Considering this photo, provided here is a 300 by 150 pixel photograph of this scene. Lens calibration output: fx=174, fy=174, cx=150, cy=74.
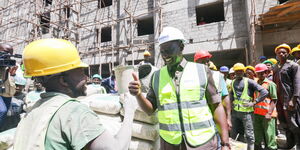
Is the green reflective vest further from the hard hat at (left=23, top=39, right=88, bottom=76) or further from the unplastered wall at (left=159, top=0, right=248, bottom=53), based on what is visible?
the unplastered wall at (left=159, top=0, right=248, bottom=53)

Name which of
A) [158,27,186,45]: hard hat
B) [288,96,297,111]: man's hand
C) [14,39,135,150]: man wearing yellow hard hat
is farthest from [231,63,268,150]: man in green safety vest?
[14,39,135,150]: man wearing yellow hard hat

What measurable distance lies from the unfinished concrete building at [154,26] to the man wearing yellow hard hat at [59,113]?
246 inches

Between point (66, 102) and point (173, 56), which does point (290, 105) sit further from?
point (66, 102)

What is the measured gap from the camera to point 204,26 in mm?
7508

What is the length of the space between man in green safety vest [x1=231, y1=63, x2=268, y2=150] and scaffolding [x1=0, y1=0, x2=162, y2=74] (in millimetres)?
5574

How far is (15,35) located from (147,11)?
10.7m

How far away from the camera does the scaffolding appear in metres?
9.20

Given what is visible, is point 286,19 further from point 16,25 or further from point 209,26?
point 16,25

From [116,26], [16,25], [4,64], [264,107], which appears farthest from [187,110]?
[16,25]

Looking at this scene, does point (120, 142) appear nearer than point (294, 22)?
Yes

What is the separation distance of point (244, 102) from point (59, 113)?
10.4 feet

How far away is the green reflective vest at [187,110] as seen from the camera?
1318mm

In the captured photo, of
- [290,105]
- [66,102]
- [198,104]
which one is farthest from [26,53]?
[290,105]

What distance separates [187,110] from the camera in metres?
1.34
